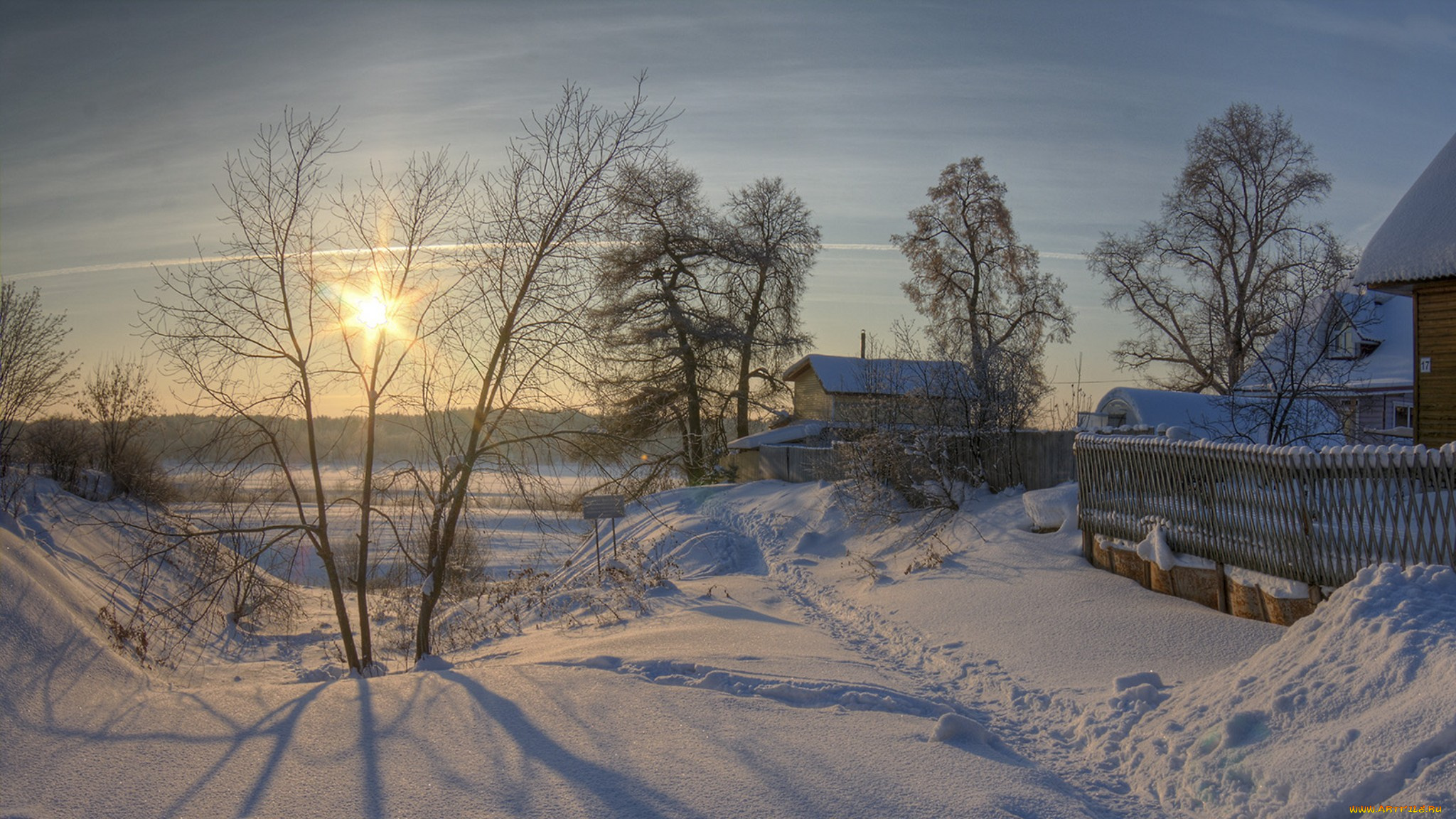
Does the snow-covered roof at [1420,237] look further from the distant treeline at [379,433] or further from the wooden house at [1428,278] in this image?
the distant treeline at [379,433]

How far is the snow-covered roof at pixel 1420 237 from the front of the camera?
45.0 feet

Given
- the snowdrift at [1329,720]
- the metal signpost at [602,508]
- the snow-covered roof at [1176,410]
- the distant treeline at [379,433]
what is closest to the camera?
the snowdrift at [1329,720]

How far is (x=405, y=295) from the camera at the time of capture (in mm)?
9469

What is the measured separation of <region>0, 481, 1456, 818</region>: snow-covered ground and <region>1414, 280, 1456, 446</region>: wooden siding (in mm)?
8861

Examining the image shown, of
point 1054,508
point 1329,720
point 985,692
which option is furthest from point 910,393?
point 1329,720

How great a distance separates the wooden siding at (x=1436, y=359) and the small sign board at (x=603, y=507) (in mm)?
13413

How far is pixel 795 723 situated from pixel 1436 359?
14.4 metres

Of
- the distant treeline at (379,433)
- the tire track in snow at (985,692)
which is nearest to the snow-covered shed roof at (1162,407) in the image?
the tire track in snow at (985,692)

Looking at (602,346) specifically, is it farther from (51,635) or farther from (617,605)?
(51,635)

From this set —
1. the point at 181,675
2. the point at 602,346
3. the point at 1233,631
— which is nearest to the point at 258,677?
the point at 181,675

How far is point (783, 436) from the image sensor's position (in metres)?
34.6

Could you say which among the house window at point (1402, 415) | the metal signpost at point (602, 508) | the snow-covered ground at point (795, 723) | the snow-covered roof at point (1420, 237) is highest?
the snow-covered roof at point (1420, 237)

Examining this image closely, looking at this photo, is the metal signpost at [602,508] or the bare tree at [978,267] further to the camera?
the bare tree at [978,267]

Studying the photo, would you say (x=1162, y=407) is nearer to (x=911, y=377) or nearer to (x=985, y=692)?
(x=911, y=377)
